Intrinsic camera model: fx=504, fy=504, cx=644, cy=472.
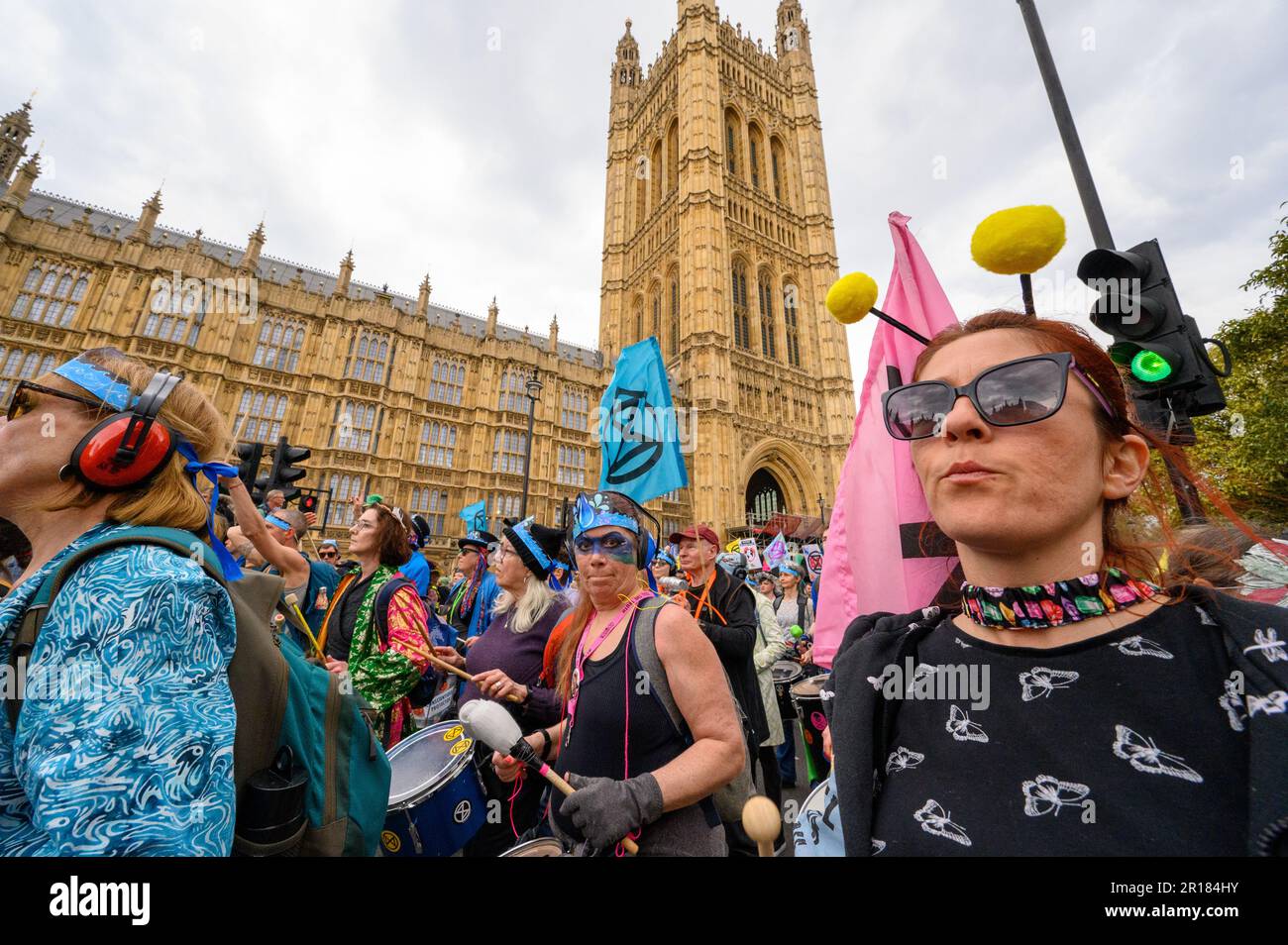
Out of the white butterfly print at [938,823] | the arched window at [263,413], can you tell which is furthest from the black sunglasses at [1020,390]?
the arched window at [263,413]

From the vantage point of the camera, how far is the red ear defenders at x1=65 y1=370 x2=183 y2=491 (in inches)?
53.1

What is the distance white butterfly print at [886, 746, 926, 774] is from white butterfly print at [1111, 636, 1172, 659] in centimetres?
41

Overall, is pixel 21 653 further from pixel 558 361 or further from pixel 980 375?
pixel 558 361

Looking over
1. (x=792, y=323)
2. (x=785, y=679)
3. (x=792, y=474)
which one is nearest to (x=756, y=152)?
(x=792, y=323)

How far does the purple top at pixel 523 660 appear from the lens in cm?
282

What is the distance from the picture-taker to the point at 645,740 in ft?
6.15

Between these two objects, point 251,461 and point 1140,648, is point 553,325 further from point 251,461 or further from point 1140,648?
point 1140,648

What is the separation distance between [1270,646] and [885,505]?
1.57 meters

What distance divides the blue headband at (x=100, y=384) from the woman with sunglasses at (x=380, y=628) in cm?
180

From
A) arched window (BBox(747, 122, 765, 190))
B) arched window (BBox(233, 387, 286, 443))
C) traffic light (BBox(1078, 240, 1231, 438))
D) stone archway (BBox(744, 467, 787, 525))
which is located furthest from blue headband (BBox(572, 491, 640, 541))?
arched window (BBox(747, 122, 765, 190))

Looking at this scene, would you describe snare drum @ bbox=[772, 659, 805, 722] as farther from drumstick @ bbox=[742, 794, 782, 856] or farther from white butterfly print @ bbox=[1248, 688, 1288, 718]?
white butterfly print @ bbox=[1248, 688, 1288, 718]

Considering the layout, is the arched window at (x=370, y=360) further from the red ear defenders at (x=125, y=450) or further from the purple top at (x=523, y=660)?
the red ear defenders at (x=125, y=450)
